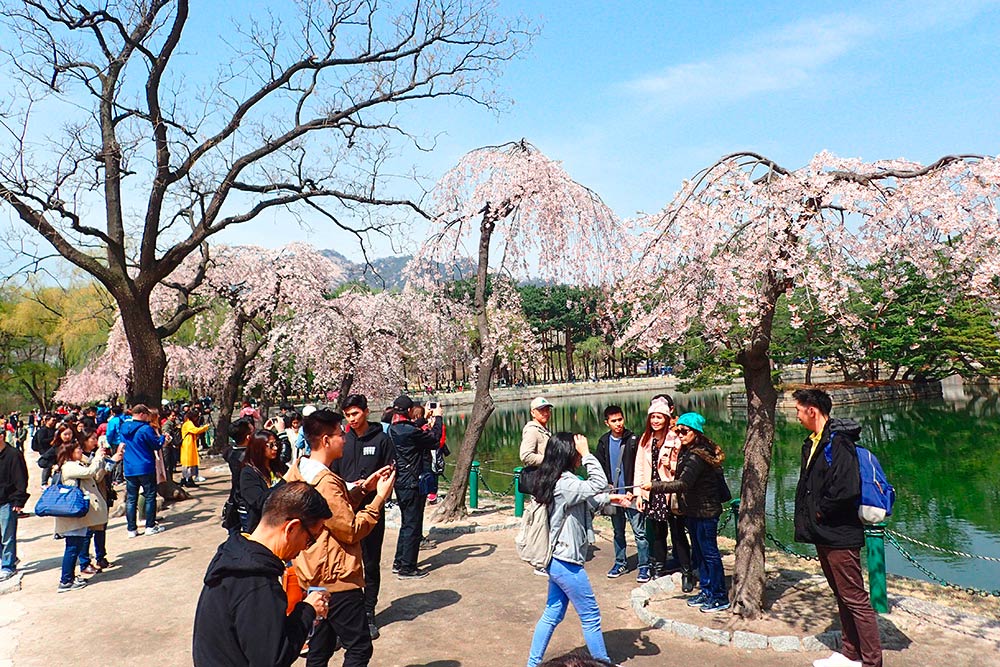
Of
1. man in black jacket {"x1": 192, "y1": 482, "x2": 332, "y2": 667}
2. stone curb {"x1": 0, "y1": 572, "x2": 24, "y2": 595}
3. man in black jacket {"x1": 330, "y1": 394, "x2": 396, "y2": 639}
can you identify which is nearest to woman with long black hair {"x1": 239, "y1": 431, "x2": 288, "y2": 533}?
man in black jacket {"x1": 330, "y1": 394, "x2": 396, "y2": 639}

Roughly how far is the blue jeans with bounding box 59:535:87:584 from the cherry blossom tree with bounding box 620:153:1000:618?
251 inches

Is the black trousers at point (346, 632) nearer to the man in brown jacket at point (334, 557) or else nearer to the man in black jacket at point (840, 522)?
the man in brown jacket at point (334, 557)

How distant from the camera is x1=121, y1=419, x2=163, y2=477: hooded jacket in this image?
30.0 ft

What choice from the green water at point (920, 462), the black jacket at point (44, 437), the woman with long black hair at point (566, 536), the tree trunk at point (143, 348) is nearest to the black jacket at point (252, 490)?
the woman with long black hair at point (566, 536)

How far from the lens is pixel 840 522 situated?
446 cm

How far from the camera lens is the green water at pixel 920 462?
35.3 feet

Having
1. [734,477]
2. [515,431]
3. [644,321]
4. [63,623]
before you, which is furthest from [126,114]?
[515,431]

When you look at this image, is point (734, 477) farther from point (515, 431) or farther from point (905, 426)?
point (515, 431)

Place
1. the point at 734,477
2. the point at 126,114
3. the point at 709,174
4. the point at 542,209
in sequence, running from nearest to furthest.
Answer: the point at 709,174 < the point at 542,209 < the point at 126,114 < the point at 734,477

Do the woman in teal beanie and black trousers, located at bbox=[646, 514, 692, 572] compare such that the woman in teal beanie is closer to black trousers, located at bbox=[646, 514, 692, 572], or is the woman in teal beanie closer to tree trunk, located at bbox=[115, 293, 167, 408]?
black trousers, located at bbox=[646, 514, 692, 572]

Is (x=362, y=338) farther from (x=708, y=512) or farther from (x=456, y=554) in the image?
(x=708, y=512)

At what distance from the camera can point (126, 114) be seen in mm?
12086

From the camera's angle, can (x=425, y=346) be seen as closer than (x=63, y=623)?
No

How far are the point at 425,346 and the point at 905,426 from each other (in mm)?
18944
